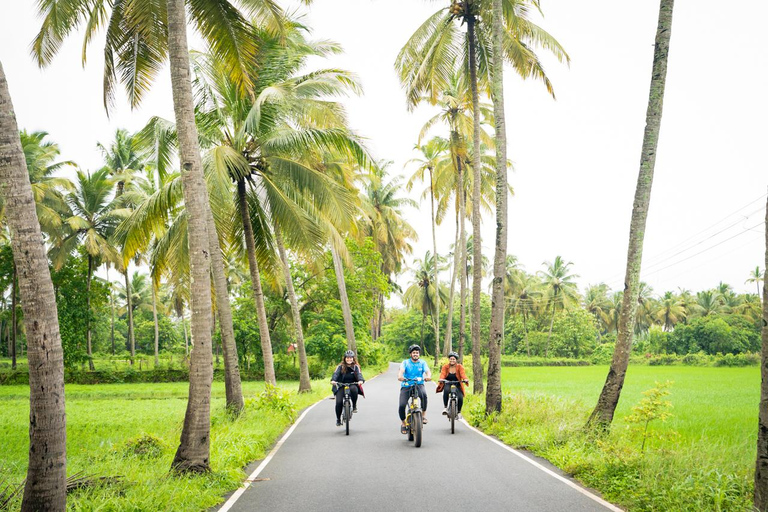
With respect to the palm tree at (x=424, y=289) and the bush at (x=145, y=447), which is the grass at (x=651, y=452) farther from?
the palm tree at (x=424, y=289)

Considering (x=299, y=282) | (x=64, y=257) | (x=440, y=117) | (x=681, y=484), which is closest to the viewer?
(x=681, y=484)

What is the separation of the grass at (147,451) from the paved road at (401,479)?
1.44 ft

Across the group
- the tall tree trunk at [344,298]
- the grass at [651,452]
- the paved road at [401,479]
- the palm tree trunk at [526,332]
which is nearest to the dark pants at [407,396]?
the paved road at [401,479]

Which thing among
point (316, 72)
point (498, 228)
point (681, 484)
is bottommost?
point (681, 484)

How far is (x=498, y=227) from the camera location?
41.9 ft

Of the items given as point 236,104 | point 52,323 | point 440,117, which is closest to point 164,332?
point 440,117

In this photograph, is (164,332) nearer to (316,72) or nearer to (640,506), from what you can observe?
(316,72)

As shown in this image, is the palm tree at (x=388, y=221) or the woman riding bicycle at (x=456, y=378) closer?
the woman riding bicycle at (x=456, y=378)

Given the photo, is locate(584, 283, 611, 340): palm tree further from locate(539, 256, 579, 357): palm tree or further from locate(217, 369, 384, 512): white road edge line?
locate(217, 369, 384, 512): white road edge line

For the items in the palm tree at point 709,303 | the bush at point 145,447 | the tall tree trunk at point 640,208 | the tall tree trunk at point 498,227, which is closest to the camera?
the bush at point 145,447

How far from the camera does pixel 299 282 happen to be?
34.2 meters

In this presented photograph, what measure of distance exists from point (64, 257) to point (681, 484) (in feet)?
110

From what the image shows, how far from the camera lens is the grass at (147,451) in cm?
570

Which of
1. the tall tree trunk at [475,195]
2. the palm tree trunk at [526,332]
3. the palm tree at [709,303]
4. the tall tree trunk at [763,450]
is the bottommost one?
the palm tree trunk at [526,332]
